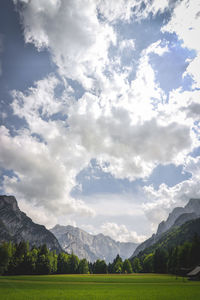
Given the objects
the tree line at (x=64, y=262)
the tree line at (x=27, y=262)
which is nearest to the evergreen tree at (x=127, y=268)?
the tree line at (x=64, y=262)

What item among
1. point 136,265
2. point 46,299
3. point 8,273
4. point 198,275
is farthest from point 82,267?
point 46,299

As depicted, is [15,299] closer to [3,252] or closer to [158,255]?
[3,252]

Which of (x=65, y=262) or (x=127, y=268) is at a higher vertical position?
(x=65, y=262)

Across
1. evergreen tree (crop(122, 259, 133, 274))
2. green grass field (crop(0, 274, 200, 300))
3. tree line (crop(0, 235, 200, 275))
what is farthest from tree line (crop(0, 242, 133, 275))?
green grass field (crop(0, 274, 200, 300))

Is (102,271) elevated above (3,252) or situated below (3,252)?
below

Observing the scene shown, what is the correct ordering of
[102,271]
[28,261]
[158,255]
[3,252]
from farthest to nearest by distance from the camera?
[102,271] < [158,255] < [28,261] < [3,252]

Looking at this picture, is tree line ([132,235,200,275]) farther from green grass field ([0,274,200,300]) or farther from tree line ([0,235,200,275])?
green grass field ([0,274,200,300])

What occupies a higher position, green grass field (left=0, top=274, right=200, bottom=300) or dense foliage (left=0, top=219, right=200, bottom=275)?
dense foliage (left=0, top=219, right=200, bottom=275)

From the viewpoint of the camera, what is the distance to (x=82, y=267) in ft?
453

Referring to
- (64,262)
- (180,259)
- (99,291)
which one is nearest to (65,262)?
(64,262)

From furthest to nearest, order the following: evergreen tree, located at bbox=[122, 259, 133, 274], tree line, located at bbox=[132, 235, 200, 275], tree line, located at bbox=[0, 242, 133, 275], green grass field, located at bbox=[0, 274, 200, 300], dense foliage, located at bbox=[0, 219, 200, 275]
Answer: evergreen tree, located at bbox=[122, 259, 133, 274] < tree line, located at bbox=[0, 242, 133, 275] < dense foliage, located at bbox=[0, 219, 200, 275] < tree line, located at bbox=[132, 235, 200, 275] < green grass field, located at bbox=[0, 274, 200, 300]

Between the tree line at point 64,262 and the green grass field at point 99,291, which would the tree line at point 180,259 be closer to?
the tree line at point 64,262

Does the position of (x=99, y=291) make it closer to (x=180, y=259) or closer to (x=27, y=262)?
(x=180, y=259)

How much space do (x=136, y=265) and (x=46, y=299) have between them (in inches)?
6005
